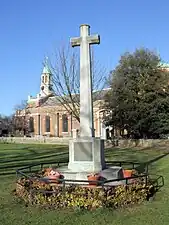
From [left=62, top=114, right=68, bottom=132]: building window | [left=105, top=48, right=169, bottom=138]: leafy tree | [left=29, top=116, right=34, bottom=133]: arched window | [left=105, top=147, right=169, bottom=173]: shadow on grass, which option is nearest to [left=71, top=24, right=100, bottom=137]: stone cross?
[left=105, top=147, right=169, bottom=173]: shadow on grass

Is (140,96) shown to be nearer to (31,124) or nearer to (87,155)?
(87,155)

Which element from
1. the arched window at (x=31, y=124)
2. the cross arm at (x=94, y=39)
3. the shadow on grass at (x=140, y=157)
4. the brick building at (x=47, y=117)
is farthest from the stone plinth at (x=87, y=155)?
the arched window at (x=31, y=124)

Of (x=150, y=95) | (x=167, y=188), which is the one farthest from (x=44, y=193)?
(x=150, y=95)

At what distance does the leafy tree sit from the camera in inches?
1465

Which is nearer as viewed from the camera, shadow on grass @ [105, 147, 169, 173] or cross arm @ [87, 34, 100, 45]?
cross arm @ [87, 34, 100, 45]

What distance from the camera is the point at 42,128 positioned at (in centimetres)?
8175

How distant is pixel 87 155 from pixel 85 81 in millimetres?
2538

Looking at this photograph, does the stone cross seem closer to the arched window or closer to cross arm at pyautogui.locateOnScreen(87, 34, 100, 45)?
cross arm at pyautogui.locateOnScreen(87, 34, 100, 45)

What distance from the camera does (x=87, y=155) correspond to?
11164 mm

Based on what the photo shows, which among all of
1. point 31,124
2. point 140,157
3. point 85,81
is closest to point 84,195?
point 85,81

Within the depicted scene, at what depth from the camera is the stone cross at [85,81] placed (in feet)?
37.8

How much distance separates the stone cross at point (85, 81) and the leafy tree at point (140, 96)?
25682 mm

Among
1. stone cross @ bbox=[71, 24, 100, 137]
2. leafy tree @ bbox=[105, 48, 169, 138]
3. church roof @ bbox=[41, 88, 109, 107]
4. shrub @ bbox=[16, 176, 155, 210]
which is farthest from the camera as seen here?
church roof @ bbox=[41, 88, 109, 107]

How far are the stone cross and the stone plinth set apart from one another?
1.22ft
